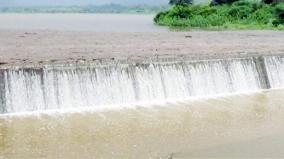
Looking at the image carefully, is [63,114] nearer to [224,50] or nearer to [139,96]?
[139,96]

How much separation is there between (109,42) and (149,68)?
737 centimetres

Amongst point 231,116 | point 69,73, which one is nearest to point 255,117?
point 231,116

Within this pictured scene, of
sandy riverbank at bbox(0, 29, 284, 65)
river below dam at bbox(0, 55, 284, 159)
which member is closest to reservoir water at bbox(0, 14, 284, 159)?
river below dam at bbox(0, 55, 284, 159)

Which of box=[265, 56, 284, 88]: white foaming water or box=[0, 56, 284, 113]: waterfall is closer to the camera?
box=[0, 56, 284, 113]: waterfall

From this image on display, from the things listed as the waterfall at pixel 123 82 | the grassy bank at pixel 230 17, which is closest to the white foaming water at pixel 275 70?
the waterfall at pixel 123 82

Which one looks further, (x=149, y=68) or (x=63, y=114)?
(x=149, y=68)

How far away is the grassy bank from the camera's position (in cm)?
3910

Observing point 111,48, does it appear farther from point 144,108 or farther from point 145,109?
point 145,109

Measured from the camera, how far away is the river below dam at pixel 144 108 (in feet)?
34.0

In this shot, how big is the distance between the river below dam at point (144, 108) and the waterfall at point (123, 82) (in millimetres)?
25

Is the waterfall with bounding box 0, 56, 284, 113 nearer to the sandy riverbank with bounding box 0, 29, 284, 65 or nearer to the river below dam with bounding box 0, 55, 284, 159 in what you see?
the river below dam with bounding box 0, 55, 284, 159

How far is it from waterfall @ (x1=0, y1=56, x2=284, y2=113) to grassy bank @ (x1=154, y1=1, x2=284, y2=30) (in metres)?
19.7

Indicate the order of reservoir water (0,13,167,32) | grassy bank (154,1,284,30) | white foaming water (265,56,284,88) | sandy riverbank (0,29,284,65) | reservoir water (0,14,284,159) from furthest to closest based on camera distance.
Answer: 1. grassy bank (154,1,284,30)
2. reservoir water (0,13,167,32)
3. white foaming water (265,56,284,88)
4. sandy riverbank (0,29,284,65)
5. reservoir water (0,14,284,159)

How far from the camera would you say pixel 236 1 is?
47.8 m
